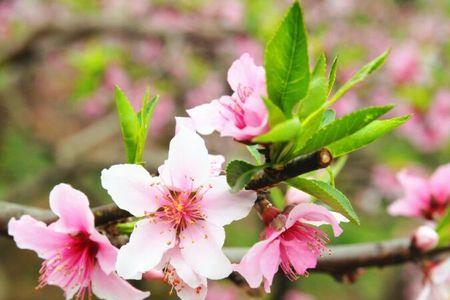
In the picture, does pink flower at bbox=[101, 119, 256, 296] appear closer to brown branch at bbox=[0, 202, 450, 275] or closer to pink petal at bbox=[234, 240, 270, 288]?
pink petal at bbox=[234, 240, 270, 288]

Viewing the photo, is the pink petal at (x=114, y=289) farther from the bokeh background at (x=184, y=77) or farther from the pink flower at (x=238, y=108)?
the bokeh background at (x=184, y=77)

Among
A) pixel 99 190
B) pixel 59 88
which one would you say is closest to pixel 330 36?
pixel 99 190

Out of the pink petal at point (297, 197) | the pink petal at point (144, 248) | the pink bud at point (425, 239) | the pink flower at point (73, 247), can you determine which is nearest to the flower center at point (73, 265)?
the pink flower at point (73, 247)

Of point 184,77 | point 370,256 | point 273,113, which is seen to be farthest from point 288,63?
point 184,77

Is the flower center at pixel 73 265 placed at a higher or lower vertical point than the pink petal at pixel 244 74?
lower

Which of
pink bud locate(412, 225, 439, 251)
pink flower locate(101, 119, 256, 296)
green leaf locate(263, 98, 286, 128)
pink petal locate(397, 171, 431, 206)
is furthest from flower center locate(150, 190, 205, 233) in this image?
pink petal locate(397, 171, 431, 206)

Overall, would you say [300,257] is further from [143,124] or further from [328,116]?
[143,124]
